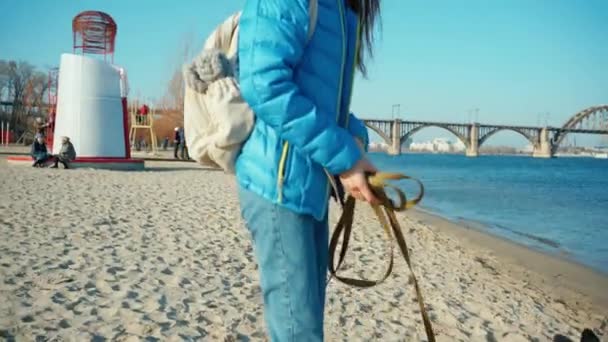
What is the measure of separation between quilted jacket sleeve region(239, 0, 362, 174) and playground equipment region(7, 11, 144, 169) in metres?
15.5

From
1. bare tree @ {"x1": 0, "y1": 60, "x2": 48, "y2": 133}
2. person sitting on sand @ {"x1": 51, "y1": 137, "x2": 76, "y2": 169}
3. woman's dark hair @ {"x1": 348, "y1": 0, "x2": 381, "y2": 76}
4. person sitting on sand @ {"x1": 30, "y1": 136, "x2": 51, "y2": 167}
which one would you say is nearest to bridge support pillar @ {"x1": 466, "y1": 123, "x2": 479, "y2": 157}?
bare tree @ {"x1": 0, "y1": 60, "x2": 48, "y2": 133}

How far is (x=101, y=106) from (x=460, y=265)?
13.0m

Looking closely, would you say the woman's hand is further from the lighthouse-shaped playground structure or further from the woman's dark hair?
the lighthouse-shaped playground structure

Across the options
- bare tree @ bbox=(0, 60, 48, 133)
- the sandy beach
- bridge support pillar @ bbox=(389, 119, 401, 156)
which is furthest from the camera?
bridge support pillar @ bbox=(389, 119, 401, 156)

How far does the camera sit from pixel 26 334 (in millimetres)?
2850

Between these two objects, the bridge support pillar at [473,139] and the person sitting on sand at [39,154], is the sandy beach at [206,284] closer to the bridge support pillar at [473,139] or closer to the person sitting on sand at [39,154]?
the person sitting on sand at [39,154]

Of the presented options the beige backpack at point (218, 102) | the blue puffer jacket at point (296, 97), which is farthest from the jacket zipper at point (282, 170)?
the beige backpack at point (218, 102)

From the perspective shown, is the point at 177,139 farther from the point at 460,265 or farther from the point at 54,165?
the point at 460,265

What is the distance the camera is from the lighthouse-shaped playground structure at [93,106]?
49.4ft

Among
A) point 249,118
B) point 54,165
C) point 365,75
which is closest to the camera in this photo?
point 249,118

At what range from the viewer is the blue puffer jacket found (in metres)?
1.32

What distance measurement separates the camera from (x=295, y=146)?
1374 millimetres

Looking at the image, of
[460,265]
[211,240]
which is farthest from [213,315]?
[460,265]

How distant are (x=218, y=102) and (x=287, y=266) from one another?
56 centimetres
